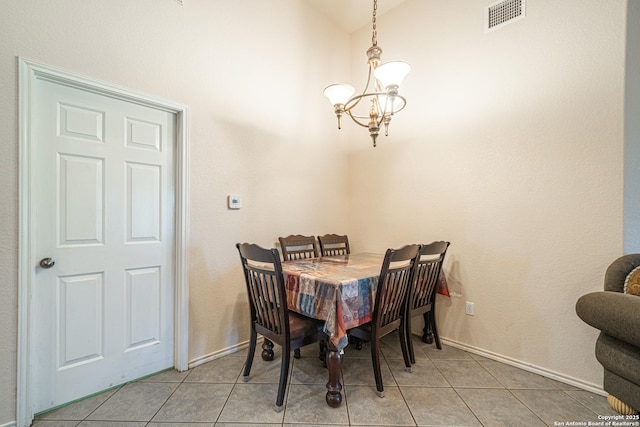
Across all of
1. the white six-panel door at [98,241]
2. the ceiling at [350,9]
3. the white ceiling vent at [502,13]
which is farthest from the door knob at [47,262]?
the white ceiling vent at [502,13]

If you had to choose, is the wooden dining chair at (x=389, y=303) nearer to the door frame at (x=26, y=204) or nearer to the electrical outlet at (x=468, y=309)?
the electrical outlet at (x=468, y=309)

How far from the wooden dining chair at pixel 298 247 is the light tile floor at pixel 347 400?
919 millimetres

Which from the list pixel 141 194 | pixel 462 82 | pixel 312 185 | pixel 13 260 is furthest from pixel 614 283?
pixel 13 260

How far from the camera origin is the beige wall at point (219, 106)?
1458 mm

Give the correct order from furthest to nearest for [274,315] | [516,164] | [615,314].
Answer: [516,164] < [274,315] < [615,314]

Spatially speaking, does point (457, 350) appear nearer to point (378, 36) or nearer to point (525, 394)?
point (525, 394)

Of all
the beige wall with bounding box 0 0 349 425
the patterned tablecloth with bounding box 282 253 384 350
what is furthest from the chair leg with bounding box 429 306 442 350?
the beige wall with bounding box 0 0 349 425

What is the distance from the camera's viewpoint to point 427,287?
7.59 ft

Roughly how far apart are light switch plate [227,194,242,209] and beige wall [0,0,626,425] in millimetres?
87

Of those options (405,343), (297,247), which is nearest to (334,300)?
(405,343)

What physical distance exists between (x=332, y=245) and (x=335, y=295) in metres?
1.44

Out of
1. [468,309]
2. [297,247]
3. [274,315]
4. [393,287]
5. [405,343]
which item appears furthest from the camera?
[297,247]

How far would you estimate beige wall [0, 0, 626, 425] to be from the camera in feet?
5.77

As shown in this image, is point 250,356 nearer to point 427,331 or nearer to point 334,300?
point 334,300
